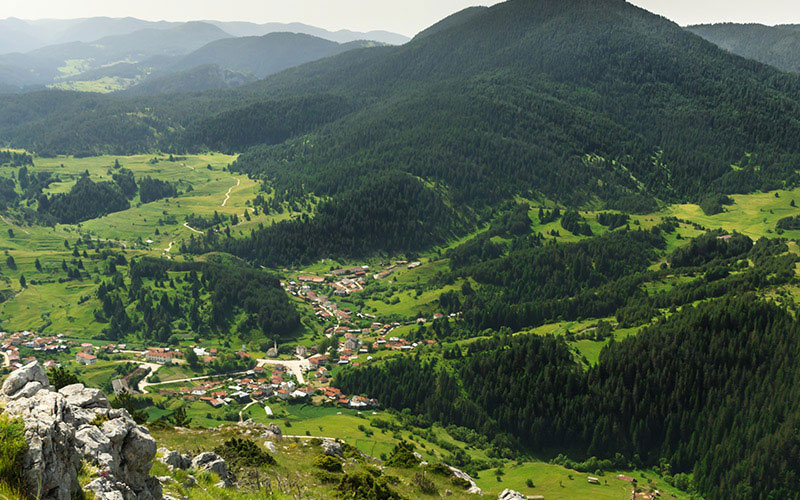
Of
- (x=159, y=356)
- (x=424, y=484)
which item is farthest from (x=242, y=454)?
(x=159, y=356)

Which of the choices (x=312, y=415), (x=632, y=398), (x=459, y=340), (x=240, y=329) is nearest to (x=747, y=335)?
(x=632, y=398)

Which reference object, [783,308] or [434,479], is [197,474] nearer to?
[434,479]

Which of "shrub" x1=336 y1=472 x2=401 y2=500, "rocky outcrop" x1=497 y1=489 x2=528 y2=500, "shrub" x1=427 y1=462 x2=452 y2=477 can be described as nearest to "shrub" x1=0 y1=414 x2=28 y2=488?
"shrub" x1=336 y1=472 x2=401 y2=500

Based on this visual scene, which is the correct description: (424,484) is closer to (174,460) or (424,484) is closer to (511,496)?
(511,496)

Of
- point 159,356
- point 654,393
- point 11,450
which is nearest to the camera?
point 11,450

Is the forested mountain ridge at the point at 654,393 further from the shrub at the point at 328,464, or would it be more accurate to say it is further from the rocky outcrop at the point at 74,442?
the rocky outcrop at the point at 74,442

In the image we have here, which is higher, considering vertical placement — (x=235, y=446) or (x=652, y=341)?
(x=235, y=446)

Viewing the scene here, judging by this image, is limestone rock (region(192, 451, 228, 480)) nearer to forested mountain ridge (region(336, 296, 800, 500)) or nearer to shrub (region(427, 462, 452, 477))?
shrub (region(427, 462, 452, 477))
